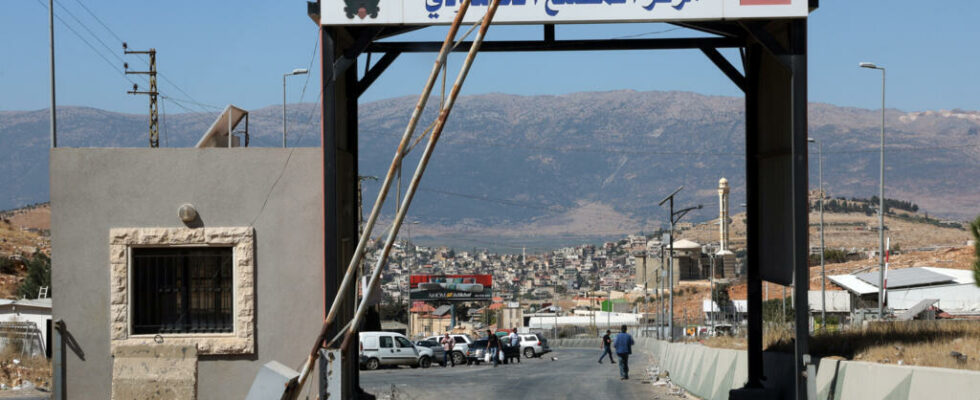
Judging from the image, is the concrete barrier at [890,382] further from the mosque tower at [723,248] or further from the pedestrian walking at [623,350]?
the mosque tower at [723,248]

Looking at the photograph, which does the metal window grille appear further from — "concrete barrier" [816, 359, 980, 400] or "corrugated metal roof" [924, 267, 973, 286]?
"corrugated metal roof" [924, 267, 973, 286]

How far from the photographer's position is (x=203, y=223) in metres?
16.9

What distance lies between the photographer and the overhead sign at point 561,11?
1531cm

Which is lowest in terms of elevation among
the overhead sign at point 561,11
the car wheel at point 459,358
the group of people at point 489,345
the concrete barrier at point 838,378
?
the car wheel at point 459,358

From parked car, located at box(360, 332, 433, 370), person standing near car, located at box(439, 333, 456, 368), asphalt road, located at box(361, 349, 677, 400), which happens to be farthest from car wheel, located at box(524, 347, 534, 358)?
asphalt road, located at box(361, 349, 677, 400)

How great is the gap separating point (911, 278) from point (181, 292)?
4477 cm

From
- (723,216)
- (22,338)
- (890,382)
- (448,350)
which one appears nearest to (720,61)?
(890,382)

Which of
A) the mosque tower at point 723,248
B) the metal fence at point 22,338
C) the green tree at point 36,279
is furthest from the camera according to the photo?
the mosque tower at point 723,248

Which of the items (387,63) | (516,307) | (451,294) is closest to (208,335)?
(387,63)

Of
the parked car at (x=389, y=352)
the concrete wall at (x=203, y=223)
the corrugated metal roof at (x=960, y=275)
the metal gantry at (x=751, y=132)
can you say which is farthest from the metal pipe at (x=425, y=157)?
the corrugated metal roof at (x=960, y=275)

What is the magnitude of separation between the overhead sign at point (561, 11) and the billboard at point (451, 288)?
392 feet

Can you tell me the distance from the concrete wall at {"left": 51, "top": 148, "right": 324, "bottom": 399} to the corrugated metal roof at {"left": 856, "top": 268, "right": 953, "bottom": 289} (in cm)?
3866

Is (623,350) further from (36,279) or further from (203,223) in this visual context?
(36,279)

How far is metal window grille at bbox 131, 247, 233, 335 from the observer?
1702 cm
